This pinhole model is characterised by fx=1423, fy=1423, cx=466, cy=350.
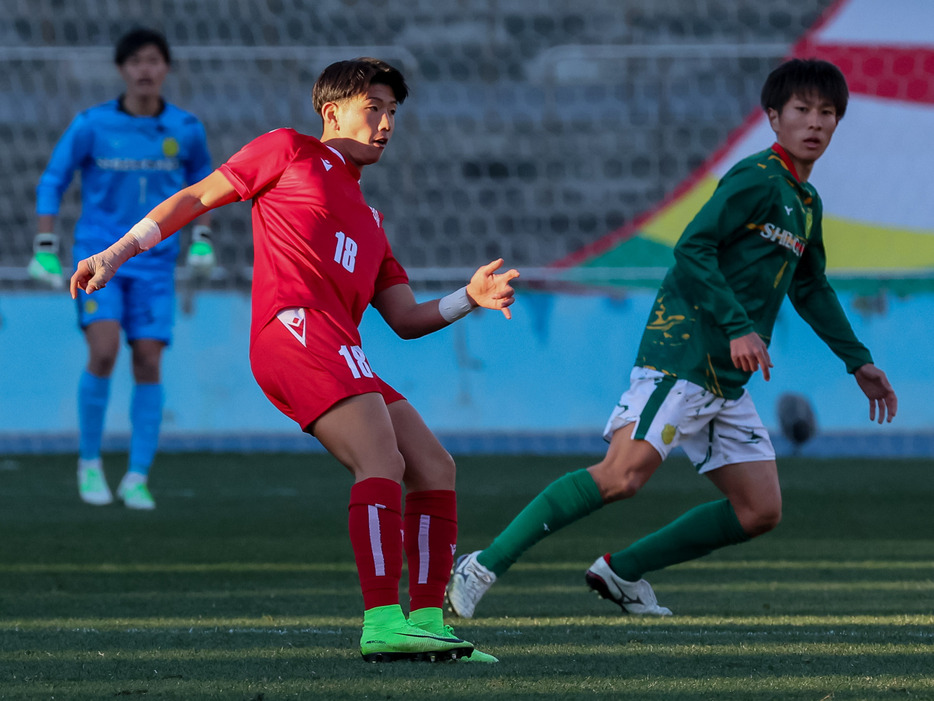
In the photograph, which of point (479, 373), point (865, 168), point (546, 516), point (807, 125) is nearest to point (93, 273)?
point (546, 516)

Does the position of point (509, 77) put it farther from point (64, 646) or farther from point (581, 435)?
point (64, 646)

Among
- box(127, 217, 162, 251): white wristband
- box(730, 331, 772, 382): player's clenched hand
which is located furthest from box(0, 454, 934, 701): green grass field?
box(127, 217, 162, 251): white wristband

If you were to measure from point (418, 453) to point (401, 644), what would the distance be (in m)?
0.45

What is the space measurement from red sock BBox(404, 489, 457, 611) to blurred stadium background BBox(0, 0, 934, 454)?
591cm

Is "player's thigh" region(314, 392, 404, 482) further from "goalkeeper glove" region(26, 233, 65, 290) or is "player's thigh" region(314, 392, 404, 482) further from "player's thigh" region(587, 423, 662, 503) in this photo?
"goalkeeper glove" region(26, 233, 65, 290)

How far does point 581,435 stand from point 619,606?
502 centimetres

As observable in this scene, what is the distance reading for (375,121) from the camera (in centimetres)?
318

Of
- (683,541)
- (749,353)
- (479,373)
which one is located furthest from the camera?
(479,373)

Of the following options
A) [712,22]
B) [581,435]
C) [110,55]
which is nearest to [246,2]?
[110,55]

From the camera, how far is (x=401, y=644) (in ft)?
9.37

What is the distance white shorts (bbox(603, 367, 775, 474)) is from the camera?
3.78m

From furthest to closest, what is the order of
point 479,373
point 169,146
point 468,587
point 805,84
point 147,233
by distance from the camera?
point 479,373 < point 169,146 < point 805,84 < point 468,587 < point 147,233

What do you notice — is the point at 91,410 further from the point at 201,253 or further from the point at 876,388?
the point at 876,388

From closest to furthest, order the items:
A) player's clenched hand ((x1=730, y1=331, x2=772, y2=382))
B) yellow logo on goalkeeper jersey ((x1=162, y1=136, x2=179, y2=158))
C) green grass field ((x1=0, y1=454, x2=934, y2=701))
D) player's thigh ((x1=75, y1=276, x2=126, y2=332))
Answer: green grass field ((x1=0, y1=454, x2=934, y2=701))
player's clenched hand ((x1=730, y1=331, x2=772, y2=382))
player's thigh ((x1=75, y1=276, x2=126, y2=332))
yellow logo on goalkeeper jersey ((x1=162, y1=136, x2=179, y2=158))
